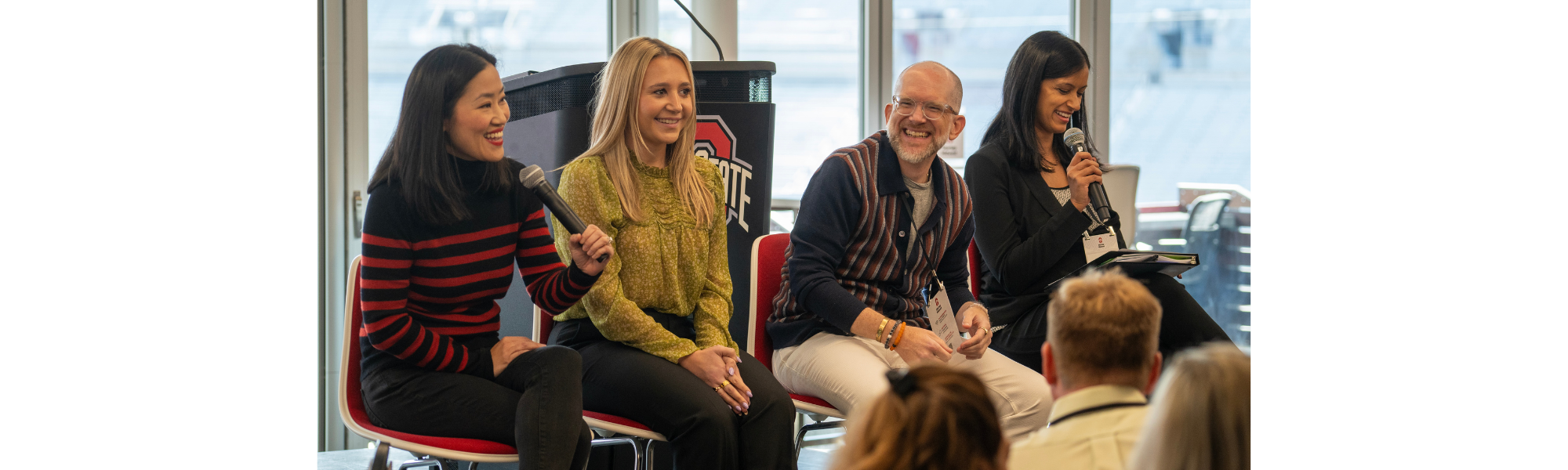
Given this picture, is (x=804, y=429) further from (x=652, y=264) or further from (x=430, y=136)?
(x=430, y=136)

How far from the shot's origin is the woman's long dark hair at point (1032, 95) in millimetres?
1936

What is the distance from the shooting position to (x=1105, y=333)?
1.20 m

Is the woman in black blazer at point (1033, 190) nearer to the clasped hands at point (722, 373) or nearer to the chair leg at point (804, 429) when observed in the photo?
the chair leg at point (804, 429)

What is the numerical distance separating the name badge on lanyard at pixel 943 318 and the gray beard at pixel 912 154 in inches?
11.3

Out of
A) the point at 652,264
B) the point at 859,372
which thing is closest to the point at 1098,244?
the point at 859,372

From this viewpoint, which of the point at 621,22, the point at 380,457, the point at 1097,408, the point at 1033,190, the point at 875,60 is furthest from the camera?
the point at 621,22

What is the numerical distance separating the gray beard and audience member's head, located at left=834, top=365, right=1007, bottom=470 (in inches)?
42.0

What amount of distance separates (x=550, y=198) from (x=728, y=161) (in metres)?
0.91

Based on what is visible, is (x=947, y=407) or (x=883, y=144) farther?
(x=883, y=144)
